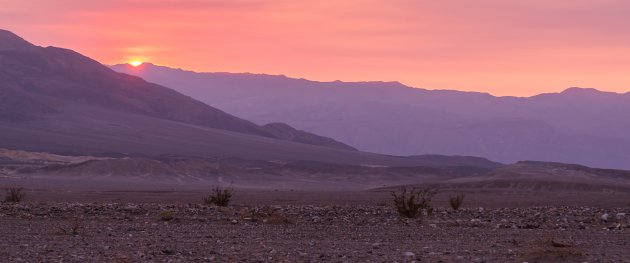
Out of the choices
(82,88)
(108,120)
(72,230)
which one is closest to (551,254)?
(72,230)

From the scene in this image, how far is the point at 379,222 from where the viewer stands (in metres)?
22.2

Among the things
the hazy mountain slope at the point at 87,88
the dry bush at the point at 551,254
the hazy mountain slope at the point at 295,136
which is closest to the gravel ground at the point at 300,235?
the dry bush at the point at 551,254

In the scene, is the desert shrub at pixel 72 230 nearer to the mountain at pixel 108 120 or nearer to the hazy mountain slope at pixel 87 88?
the mountain at pixel 108 120

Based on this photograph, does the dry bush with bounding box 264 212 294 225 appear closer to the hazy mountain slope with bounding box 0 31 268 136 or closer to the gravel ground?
the gravel ground

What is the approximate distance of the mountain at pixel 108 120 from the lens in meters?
126

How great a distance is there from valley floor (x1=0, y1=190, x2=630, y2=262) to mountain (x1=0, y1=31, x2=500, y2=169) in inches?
3705

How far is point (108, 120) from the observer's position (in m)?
152

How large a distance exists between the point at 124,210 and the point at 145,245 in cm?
779

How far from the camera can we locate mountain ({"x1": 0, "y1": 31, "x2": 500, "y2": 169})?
415 ft

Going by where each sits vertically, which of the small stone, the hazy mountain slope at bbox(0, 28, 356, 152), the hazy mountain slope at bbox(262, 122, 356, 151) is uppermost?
the hazy mountain slope at bbox(0, 28, 356, 152)

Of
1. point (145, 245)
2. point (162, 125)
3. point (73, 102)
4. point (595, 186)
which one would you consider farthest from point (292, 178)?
point (145, 245)

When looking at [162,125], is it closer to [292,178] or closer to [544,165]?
[292,178]

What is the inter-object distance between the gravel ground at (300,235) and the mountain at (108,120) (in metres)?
94.1

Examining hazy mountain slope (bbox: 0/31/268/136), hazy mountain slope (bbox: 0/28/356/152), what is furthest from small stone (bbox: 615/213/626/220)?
hazy mountain slope (bbox: 0/31/268/136)
